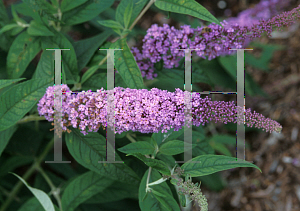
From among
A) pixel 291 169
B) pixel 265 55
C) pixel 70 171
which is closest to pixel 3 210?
pixel 70 171

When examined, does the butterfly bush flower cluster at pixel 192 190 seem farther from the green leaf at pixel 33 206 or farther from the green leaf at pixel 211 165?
the green leaf at pixel 33 206

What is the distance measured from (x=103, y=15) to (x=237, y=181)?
238 cm

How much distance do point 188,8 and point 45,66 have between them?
3.22 feet

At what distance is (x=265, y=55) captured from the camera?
3.49 m

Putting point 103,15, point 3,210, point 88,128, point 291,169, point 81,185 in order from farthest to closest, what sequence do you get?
point 291,169, point 103,15, point 3,210, point 81,185, point 88,128

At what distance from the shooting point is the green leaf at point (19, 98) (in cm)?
151

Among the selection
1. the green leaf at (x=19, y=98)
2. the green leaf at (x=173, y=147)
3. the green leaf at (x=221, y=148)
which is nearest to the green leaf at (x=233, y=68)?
the green leaf at (x=221, y=148)

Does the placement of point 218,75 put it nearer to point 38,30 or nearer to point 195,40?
point 195,40

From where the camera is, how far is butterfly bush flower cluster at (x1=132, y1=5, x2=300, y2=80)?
1657mm

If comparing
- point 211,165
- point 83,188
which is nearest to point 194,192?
point 211,165

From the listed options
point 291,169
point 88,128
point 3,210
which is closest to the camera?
point 88,128

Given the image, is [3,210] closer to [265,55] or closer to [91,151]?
[91,151]

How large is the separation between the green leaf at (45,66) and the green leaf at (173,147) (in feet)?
2.82

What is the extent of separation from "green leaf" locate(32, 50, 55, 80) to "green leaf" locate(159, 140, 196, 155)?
0.86 m
